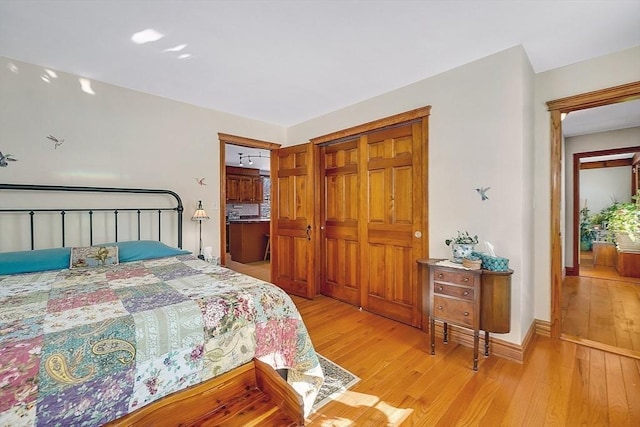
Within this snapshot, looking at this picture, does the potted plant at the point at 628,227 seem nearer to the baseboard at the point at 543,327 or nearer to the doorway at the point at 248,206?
the baseboard at the point at 543,327

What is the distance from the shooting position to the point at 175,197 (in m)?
3.23

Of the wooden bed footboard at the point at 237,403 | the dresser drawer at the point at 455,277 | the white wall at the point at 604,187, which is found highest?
the white wall at the point at 604,187

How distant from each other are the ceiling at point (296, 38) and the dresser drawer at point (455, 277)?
1.81m

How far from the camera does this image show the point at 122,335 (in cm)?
117

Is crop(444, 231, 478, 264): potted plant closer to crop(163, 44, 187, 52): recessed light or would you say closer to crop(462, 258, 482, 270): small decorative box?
crop(462, 258, 482, 270): small decorative box

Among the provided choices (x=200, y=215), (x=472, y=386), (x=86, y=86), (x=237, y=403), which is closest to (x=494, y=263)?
(x=472, y=386)

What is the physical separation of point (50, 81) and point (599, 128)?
6.87 meters

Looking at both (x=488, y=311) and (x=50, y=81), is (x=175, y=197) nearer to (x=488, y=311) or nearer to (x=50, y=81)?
(x=50, y=81)

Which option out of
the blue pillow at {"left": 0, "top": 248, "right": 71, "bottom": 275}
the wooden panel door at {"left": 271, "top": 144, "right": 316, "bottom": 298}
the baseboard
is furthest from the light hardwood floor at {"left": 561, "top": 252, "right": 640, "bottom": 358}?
the blue pillow at {"left": 0, "top": 248, "right": 71, "bottom": 275}

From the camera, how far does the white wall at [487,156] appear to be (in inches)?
88.5

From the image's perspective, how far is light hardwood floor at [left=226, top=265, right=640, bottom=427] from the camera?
1.64 meters

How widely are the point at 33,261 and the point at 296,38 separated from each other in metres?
2.59

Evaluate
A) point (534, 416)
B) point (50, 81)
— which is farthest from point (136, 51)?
point (534, 416)

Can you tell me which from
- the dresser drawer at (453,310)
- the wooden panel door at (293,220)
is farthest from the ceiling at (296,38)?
the dresser drawer at (453,310)
